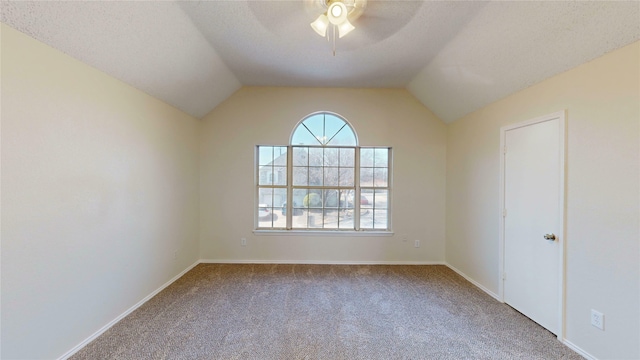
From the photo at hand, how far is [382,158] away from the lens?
3855 mm

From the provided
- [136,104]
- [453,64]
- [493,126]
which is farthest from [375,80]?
[136,104]

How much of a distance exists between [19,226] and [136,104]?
4.76 ft

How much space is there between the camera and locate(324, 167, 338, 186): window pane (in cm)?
386

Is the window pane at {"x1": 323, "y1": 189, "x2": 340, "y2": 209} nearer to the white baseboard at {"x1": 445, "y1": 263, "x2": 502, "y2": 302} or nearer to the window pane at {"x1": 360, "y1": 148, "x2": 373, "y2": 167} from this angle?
the window pane at {"x1": 360, "y1": 148, "x2": 373, "y2": 167}

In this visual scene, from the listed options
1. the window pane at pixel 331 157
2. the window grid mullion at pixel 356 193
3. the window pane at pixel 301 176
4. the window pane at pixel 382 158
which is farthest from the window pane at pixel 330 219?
the window pane at pixel 382 158

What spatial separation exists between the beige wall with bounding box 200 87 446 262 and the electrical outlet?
2000 mm

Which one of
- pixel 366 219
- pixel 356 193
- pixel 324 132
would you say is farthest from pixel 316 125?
pixel 366 219

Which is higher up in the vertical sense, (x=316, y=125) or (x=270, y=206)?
(x=316, y=125)

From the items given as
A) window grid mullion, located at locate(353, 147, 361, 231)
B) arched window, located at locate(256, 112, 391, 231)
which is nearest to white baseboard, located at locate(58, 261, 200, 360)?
arched window, located at locate(256, 112, 391, 231)

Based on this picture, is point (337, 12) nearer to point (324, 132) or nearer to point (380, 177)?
point (324, 132)

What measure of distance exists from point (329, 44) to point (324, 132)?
4.87 ft

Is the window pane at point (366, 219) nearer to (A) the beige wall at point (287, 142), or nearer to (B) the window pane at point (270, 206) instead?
(A) the beige wall at point (287, 142)

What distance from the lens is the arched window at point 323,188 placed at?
384 cm

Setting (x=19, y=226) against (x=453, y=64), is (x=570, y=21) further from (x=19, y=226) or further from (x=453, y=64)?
(x=19, y=226)
